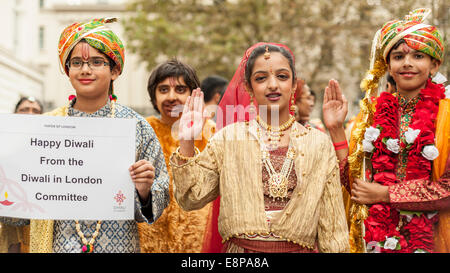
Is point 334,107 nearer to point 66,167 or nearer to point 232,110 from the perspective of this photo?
point 232,110

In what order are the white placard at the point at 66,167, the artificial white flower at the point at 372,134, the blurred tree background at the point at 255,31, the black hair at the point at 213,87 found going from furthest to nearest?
1. the blurred tree background at the point at 255,31
2. the black hair at the point at 213,87
3. the artificial white flower at the point at 372,134
4. the white placard at the point at 66,167

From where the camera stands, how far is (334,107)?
12.7 ft

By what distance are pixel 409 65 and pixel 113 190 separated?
2.10 metres

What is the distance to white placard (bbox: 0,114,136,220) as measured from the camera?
3156mm

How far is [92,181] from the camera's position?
127 inches

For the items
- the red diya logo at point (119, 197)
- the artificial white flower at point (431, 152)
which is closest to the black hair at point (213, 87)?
the artificial white flower at point (431, 152)

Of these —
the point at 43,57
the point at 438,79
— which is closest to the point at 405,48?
the point at 438,79

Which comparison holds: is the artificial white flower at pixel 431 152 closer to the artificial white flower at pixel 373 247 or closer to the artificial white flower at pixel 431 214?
the artificial white flower at pixel 431 214

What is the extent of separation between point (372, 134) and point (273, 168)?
0.89 metres

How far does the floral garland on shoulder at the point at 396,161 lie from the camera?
356 cm

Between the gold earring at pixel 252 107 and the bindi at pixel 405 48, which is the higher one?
the bindi at pixel 405 48

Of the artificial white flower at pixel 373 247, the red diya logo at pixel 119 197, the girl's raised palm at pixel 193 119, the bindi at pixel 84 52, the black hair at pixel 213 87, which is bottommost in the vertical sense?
the artificial white flower at pixel 373 247

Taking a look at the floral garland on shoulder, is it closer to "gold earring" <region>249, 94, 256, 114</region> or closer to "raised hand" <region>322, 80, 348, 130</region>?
"raised hand" <region>322, 80, 348, 130</region>

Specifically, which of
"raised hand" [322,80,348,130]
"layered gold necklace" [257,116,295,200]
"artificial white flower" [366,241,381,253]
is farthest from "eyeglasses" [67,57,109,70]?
"artificial white flower" [366,241,381,253]
